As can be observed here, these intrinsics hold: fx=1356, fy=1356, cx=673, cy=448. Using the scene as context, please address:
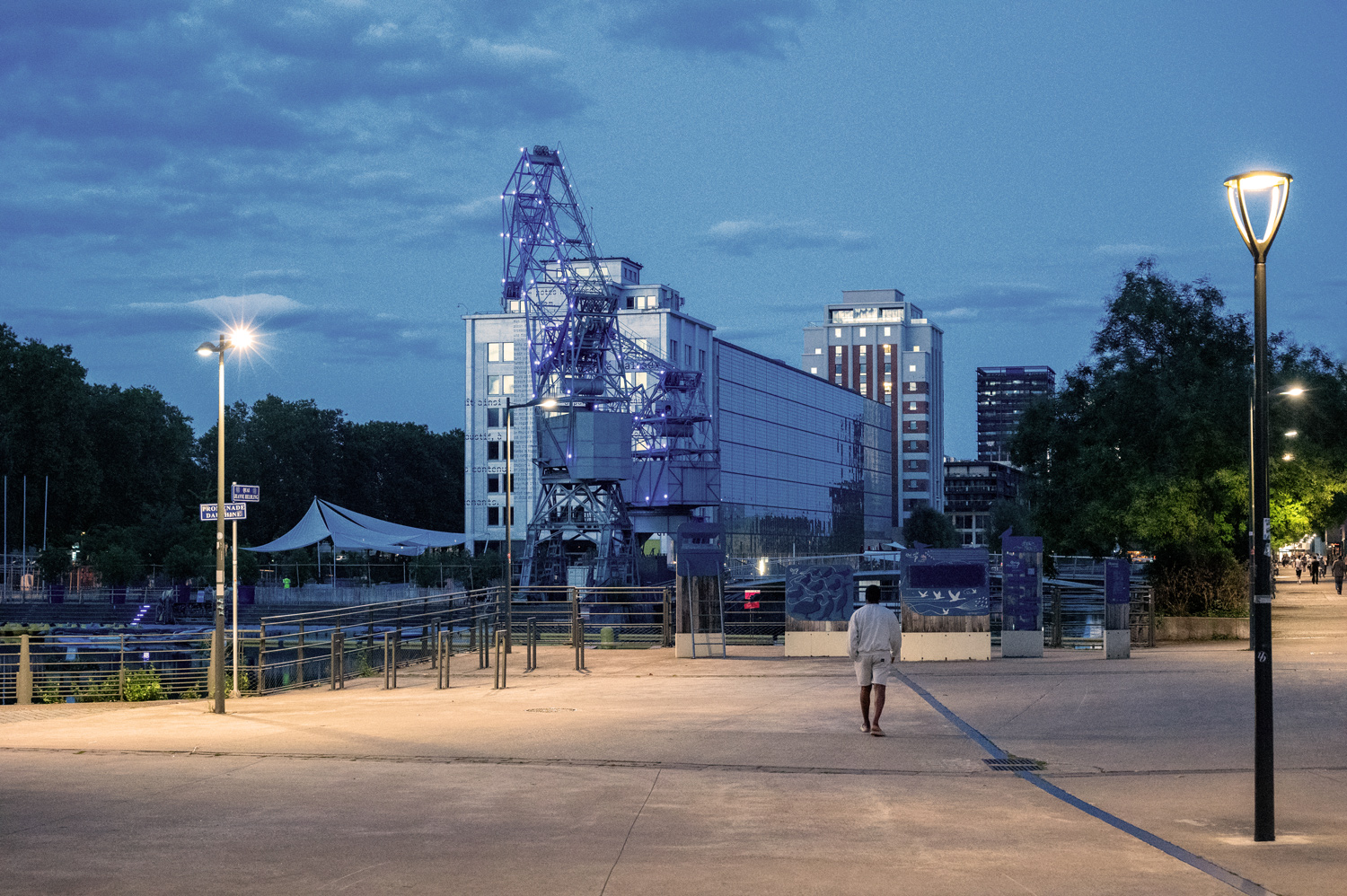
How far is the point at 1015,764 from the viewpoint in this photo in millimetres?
13141

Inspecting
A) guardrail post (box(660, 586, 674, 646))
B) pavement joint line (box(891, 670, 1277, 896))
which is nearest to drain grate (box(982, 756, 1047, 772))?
pavement joint line (box(891, 670, 1277, 896))

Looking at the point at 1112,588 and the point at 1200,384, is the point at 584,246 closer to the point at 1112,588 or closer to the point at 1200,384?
the point at 1200,384

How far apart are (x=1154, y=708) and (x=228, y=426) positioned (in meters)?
119

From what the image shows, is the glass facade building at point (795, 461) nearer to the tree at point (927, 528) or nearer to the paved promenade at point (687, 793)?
the tree at point (927, 528)

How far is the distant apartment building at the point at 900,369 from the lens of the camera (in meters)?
178

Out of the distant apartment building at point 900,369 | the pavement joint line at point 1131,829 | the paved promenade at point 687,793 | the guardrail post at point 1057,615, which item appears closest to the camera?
the pavement joint line at point 1131,829

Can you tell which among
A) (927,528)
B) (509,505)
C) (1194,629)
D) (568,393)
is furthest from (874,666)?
(927,528)

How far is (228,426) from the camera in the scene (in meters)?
126

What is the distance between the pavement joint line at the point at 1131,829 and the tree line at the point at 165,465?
217 ft

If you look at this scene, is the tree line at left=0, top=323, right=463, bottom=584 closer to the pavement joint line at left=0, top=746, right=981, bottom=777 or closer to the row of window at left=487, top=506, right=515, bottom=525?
the row of window at left=487, top=506, right=515, bottom=525

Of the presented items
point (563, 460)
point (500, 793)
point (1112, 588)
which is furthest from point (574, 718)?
point (563, 460)

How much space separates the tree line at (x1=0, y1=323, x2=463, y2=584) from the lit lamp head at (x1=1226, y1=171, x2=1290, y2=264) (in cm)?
7116

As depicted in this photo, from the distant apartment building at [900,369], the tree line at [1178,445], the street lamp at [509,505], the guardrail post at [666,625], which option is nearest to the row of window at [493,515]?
the street lamp at [509,505]

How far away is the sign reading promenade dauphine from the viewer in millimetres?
25422
